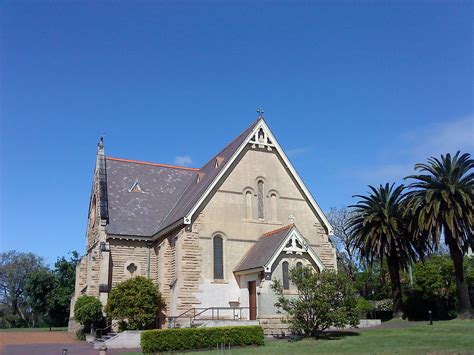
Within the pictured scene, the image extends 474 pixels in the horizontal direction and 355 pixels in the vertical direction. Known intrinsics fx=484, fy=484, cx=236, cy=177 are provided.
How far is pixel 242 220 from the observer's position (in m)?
33.2

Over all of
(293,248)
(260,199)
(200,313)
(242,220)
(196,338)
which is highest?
(260,199)

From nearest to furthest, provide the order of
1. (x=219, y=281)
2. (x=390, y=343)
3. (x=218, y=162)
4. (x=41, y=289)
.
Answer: (x=390, y=343), (x=219, y=281), (x=218, y=162), (x=41, y=289)

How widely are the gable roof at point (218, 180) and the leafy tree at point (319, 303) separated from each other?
9094 mm

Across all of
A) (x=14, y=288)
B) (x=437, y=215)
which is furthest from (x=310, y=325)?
(x=14, y=288)

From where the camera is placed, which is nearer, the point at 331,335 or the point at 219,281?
the point at 331,335

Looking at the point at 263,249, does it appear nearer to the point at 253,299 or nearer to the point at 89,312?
the point at 253,299

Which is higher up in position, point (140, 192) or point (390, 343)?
point (140, 192)

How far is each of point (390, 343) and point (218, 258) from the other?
1337 cm

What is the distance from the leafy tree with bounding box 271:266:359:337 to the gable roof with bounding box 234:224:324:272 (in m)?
3.16

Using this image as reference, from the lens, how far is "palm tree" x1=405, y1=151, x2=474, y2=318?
3284 centimetres

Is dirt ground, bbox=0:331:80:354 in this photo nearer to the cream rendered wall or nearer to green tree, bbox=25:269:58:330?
the cream rendered wall

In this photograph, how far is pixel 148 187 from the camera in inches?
1592

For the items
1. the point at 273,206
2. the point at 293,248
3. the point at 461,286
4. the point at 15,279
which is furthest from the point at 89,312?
the point at 15,279

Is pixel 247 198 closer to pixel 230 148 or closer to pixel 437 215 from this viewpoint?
pixel 230 148
